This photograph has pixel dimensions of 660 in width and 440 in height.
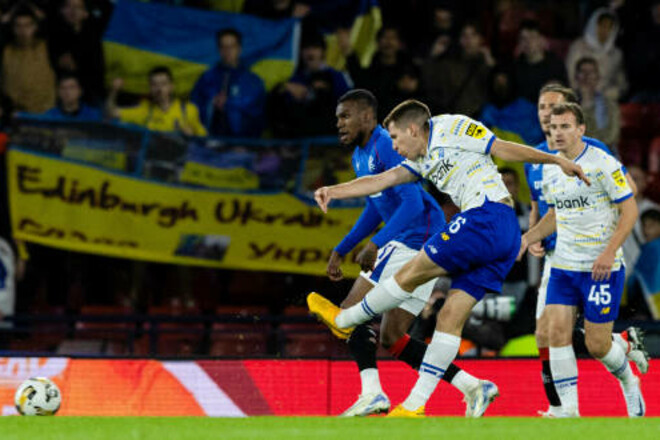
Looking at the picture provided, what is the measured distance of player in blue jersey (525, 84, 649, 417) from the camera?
8.50m

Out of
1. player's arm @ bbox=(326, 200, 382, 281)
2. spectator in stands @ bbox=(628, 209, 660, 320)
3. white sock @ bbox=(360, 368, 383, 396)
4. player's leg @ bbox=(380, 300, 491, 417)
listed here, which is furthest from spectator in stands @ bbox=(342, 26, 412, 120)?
white sock @ bbox=(360, 368, 383, 396)

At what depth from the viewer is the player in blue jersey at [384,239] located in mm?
8172

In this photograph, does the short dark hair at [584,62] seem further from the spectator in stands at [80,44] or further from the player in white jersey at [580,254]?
the player in white jersey at [580,254]

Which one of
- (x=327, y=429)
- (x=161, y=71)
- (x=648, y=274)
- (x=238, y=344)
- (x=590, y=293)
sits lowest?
(x=327, y=429)

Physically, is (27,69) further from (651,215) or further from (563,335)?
(563,335)

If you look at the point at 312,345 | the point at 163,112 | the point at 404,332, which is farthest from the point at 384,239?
the point at 163,112

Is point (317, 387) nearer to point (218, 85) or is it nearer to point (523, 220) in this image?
point (523, 220)

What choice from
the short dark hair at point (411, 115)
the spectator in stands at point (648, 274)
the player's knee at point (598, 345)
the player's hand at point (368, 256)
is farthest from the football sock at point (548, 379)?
the spectator in stands at point (648, 274)

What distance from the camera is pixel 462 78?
44.0 ft

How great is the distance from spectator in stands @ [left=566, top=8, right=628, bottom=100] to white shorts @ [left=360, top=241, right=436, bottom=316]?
597cm

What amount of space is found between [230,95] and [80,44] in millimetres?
1547

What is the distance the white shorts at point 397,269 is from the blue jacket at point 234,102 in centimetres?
509

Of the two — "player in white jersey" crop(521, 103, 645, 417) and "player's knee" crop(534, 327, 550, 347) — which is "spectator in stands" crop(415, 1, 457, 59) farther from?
"player's knee" crop(534, 327, 550, 347)

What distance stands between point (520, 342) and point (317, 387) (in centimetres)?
231
